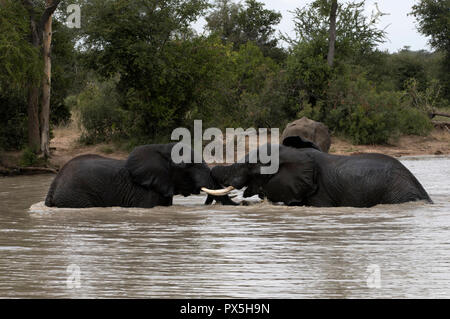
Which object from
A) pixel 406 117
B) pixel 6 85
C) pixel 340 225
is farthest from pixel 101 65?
pixel 340 225

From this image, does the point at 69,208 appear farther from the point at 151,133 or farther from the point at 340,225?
the point at 151,133

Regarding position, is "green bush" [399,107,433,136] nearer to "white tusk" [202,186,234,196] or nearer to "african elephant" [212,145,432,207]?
"african elephant" [212,145,432,207]

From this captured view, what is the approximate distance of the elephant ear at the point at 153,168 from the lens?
10.8 m

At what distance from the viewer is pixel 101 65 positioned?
22109 millimetres

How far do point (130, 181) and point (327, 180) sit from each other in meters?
2.75

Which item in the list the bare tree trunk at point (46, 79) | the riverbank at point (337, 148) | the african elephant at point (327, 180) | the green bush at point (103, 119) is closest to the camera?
the african elephant at point (327, 180)

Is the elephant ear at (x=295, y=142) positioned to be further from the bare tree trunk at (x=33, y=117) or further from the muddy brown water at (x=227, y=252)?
the bare tree trunk at (x=33, y=117)

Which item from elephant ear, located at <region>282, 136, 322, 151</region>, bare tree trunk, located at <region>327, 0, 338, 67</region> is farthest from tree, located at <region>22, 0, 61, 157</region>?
bare tree trunk, located at <region>327, 0, 338, 67</region>

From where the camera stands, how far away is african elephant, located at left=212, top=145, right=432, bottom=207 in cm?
1021

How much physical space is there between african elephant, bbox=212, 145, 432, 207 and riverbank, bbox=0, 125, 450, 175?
9.69m

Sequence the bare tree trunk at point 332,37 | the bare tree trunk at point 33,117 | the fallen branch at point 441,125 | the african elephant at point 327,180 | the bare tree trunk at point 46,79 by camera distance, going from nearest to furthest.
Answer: the african elephant at point 327,180, the bare tree trunk at point 46,79, the bare tree trunk at point 33,117, the fallen branch at point 441,125, the bare tree trunk at point 332,37

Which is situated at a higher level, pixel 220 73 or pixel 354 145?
pixel 220 73

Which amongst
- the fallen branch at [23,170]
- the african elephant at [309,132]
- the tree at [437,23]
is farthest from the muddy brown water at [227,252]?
the tree at [437,23]

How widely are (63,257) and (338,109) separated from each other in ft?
62.2
